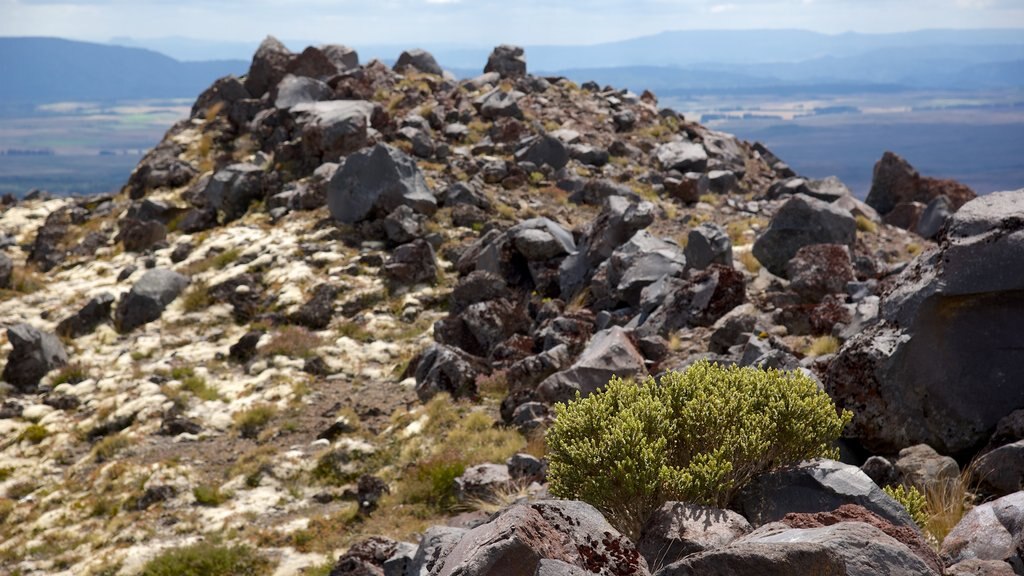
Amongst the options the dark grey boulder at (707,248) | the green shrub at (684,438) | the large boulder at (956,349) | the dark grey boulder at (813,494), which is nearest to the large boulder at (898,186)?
the dark grey boulder at (707,248)

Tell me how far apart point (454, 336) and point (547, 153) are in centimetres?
1728

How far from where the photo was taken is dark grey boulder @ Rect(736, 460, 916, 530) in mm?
9203

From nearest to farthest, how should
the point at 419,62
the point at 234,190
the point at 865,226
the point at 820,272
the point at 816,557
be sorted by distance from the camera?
the point at 816,557 → the point at 820,272 → the point at 865,226 → the point at 234,190 → the point at 419,62

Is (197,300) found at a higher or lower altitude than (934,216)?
lower

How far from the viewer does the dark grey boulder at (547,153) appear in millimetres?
39188

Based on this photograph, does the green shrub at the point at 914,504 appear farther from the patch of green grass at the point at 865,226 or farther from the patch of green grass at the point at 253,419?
the patch of green grass at the point at 865,226

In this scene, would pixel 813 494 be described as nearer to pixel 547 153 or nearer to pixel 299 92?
pixel 547 153

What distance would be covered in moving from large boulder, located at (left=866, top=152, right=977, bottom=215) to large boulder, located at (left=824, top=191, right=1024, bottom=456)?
27015mm

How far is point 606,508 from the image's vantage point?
9602 millimetres

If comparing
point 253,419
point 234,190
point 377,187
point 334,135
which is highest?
point 334,135

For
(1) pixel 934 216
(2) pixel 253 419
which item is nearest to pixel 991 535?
(2) pixel 253 419

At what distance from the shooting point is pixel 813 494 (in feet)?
31.2

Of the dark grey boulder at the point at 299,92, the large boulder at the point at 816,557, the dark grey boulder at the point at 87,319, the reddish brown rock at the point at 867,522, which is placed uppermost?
the dark grey boulder at the point at 299,92

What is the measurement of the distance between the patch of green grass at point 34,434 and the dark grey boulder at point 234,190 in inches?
666
